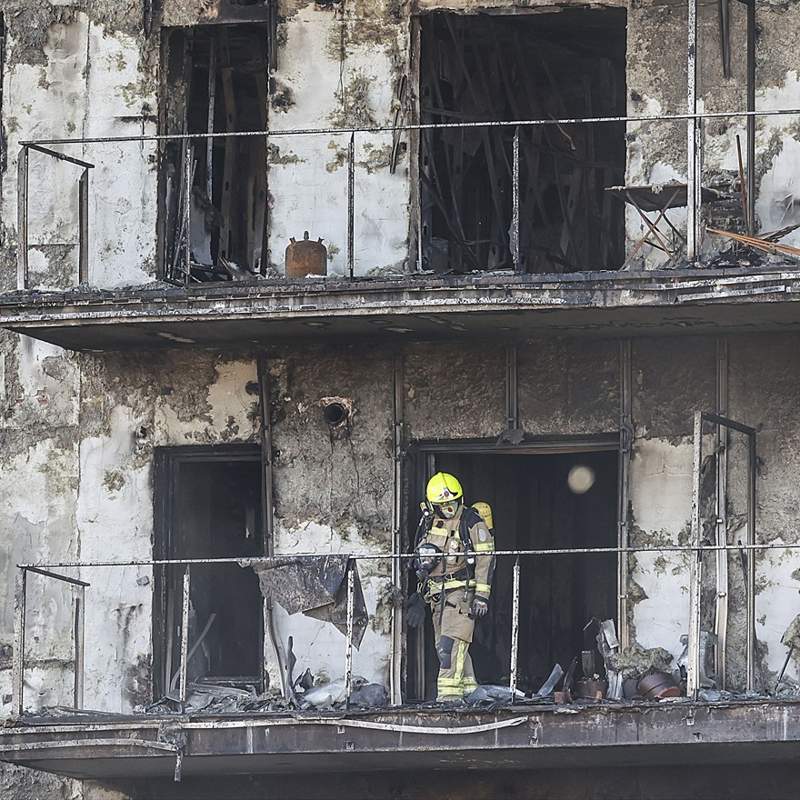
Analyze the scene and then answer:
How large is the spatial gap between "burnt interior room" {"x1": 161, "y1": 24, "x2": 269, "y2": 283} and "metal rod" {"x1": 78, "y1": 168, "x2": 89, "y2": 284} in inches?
24.5

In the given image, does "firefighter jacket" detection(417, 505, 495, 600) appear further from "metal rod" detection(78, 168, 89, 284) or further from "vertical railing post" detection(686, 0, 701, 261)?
"metal rod" detection(78, 168, 89, 284)

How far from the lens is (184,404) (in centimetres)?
1980

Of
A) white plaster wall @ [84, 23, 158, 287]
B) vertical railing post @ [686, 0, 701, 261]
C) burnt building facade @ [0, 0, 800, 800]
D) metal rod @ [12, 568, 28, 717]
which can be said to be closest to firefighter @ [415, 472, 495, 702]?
burnt building facade @ [0, 0, 800, 800]

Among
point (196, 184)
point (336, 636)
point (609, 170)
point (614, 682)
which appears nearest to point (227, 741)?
point (336, 636)

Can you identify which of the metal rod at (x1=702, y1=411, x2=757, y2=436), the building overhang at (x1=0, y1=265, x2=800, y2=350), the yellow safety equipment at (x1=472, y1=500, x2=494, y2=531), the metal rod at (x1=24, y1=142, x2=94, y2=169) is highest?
the metal rod at (x1=24, y1=142, x2=94, y2=169)

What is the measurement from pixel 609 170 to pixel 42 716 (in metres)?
6.93

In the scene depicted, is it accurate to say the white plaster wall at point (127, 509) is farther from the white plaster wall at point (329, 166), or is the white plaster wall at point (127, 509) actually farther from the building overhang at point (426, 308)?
the white plaster wall at point (329, 166)

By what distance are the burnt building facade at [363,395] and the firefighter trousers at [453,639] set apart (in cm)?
55

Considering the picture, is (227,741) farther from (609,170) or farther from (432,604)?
(609,170)

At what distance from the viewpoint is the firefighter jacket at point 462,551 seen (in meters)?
18.5

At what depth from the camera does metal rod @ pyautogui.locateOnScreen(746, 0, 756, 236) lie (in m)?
18.7

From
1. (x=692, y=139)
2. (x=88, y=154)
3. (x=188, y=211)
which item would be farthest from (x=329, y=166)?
(x=692, y=139)

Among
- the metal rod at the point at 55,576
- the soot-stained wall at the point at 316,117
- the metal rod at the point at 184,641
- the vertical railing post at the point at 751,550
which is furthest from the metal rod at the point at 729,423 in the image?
the metal rod at the point at 55,576

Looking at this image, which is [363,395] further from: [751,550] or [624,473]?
[751,550]
